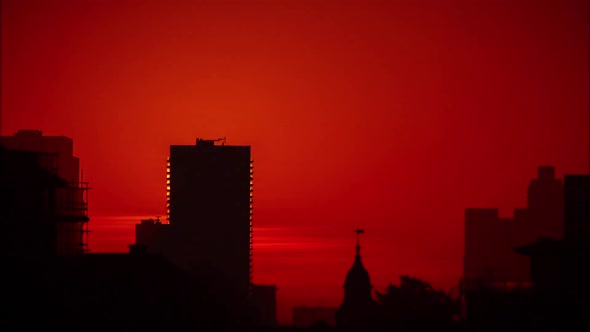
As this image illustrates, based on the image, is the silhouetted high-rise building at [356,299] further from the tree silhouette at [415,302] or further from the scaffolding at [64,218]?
the scaffolding at [64,218]

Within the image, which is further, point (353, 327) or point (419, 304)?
point (419, 304)

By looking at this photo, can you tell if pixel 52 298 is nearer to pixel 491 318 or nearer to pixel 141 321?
pixel 141 321

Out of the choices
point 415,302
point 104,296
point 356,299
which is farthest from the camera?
point 415,302

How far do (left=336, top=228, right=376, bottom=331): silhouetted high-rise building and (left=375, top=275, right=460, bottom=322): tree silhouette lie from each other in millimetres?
1928

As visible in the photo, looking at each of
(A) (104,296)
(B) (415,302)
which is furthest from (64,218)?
(B) (415,302)

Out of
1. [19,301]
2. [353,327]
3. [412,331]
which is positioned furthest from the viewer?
[353,327]

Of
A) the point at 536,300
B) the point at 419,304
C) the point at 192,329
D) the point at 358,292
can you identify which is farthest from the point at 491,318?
the point at 419,304

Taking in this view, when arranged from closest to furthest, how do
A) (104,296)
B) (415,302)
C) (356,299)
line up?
1. (104,296)
2. (356,299)
3. (415,302)

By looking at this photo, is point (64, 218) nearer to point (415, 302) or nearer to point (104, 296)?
point (104, 296)

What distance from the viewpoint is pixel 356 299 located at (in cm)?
13200

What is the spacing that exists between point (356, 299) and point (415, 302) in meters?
28.4

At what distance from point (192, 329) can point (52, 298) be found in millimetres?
15826

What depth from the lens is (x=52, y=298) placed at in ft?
216

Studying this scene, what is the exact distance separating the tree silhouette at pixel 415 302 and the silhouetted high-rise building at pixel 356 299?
1.93 meters
